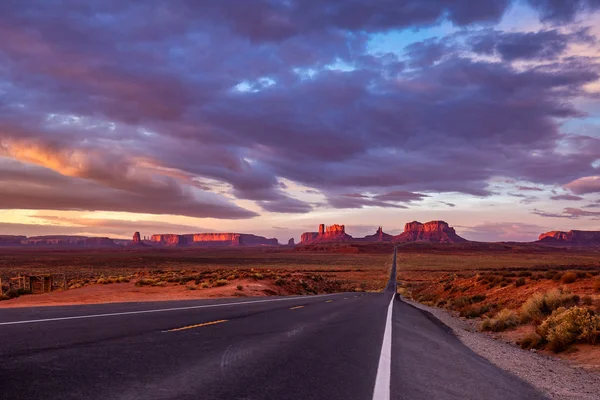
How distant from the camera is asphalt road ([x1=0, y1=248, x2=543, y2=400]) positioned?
5.45 m

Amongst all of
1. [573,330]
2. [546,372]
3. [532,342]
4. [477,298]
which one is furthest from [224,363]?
[477,298]

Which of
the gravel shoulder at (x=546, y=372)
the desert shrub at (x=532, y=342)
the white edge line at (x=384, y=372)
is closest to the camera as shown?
the white edge line at (x=384, y=372)

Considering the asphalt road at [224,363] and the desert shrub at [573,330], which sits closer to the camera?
the asphalt road at [224,363]

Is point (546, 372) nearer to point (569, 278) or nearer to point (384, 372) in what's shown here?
point (384, 372)

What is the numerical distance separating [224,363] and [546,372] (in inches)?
273

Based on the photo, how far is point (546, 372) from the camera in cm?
960

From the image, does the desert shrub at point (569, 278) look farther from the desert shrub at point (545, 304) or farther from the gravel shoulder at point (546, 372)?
the gravel shoulder at point (546, 372)

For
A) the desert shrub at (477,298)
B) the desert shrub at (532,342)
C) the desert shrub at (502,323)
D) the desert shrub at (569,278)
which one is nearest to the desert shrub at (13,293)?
the desert shrub at (502,323)

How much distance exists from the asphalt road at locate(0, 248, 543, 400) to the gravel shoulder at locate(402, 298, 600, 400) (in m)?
0.40

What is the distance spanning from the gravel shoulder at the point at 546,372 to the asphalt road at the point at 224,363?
40 cm

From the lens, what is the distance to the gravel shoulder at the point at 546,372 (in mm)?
7867

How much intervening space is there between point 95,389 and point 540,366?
31.0ft

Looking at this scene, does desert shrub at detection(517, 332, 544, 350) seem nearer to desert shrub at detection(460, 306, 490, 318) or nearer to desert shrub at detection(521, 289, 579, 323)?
desert shrub at detection(521, 289, 579, 323)

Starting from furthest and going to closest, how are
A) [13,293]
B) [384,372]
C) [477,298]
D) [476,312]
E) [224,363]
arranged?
[477,298] < [13,293] < [476,312] < [384,372] < [224,363]
